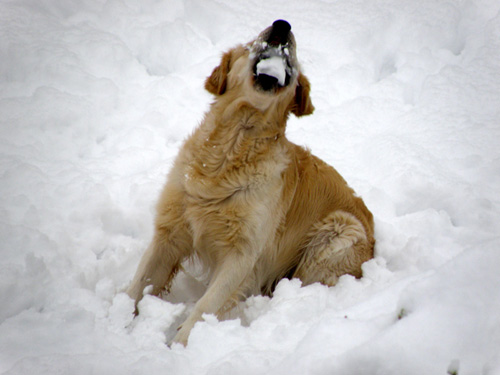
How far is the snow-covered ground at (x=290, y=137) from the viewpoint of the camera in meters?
1.68

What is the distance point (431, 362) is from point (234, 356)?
0.82 metres

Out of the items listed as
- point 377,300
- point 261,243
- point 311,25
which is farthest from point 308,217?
point 311,25

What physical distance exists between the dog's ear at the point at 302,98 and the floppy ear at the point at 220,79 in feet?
1.62

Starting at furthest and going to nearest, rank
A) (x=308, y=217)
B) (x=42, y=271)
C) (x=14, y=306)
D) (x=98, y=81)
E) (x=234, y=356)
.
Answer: (x=98, y=81) → (x=308, y=217) → (x=42, y=271) → (x=14, y=306) → (x=234, y=356)

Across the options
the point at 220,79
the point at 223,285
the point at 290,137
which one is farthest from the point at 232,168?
the point at 290,137

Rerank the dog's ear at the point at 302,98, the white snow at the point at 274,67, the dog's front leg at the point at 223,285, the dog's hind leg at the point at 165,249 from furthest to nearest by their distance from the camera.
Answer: the dog's ear at the point at 302,98, the dog's hind leg at the point at 165,249, the white snow at the point at 274,67, the dog's front leg at the point at 223,285

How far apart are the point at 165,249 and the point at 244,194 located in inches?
26.0

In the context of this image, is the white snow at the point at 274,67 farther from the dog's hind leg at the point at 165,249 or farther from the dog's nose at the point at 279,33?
the dog's hind leg at the point at 165,249

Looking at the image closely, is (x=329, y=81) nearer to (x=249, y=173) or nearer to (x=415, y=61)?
(x=415, y=61)

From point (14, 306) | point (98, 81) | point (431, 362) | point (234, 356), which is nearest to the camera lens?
point (431, 362)

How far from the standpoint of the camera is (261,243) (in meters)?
2.93

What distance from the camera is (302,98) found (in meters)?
3.14

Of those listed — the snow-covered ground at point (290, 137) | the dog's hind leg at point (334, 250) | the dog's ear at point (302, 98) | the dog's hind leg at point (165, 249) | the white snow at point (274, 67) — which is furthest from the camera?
the dog's hind leg at point (334, 250)

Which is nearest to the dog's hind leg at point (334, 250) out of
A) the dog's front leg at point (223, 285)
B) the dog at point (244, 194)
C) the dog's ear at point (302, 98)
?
the dog at point (244, 194)
